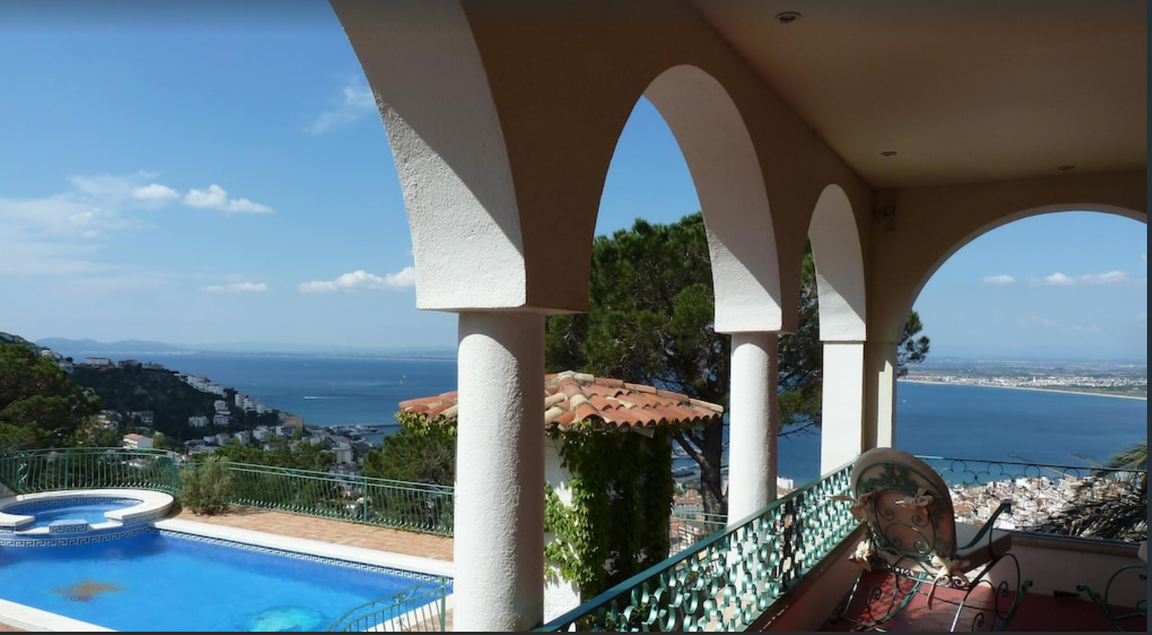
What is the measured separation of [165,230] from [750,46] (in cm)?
7224

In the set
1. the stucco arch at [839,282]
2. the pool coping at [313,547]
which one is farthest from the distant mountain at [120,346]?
the stucco arch at [839,282]

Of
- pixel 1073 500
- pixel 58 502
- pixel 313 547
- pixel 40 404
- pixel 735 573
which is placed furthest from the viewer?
pixel 40 404

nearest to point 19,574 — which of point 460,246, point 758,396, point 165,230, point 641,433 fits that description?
point 641,433

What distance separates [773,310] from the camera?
528 centimetres

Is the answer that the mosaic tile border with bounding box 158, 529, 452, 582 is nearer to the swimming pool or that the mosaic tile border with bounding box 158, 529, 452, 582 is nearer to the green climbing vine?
the swimming pool

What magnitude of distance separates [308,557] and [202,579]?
2030mm

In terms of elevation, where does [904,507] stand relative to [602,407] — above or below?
below

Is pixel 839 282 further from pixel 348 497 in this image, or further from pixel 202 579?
pixel 202 579

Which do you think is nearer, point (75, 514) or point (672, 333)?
point (672, 333)

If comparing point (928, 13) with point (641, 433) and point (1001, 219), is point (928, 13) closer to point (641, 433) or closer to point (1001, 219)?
point (641, 433)

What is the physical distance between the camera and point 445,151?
8.57 feet

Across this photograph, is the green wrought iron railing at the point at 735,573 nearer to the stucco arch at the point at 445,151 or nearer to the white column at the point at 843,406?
the stucco arch at the point at 445,151

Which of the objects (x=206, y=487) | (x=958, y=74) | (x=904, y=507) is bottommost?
(x=206, y=487)

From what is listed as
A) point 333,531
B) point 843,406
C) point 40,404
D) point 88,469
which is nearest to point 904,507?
point 843,406
